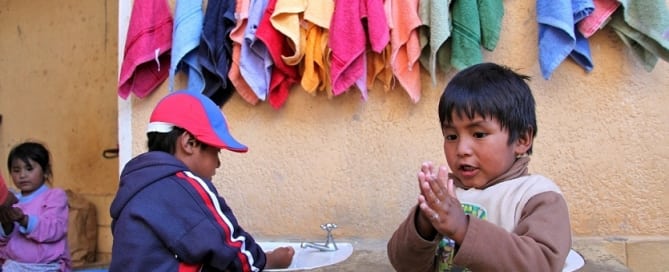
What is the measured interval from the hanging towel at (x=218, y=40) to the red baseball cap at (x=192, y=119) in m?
0.71

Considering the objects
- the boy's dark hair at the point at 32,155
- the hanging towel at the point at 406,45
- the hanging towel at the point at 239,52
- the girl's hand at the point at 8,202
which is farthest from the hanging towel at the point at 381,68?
the boy's dark hair at the point at 32,155

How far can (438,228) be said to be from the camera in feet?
3.15

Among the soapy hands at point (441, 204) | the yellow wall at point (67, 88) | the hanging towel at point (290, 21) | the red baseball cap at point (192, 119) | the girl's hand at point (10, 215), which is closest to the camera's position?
the soapy hands at point (441, 204)

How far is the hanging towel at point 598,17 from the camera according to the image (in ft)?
6.81

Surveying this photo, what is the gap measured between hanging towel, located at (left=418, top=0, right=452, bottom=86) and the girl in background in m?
1.84

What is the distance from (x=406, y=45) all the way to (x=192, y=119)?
96cm

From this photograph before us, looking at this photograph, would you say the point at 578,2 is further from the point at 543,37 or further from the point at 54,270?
the point at 54,270

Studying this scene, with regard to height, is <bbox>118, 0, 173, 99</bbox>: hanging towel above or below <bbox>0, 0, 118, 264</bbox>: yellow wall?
above

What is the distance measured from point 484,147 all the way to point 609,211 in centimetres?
133

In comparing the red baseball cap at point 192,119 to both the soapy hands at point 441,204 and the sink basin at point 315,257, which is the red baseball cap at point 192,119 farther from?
the soapy hands at point 441,204

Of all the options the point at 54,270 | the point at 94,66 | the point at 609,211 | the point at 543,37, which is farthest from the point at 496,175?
the point at 94,66

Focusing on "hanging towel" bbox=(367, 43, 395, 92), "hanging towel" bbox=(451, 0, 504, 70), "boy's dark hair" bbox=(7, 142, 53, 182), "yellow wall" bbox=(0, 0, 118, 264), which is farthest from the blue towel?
"yellow wall" bbox=(0, 0, 118, 264)

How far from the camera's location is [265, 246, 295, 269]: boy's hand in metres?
1.74

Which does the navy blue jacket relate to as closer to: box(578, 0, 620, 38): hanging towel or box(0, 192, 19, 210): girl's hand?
box(0, 192, 19, 210): girl's hand
